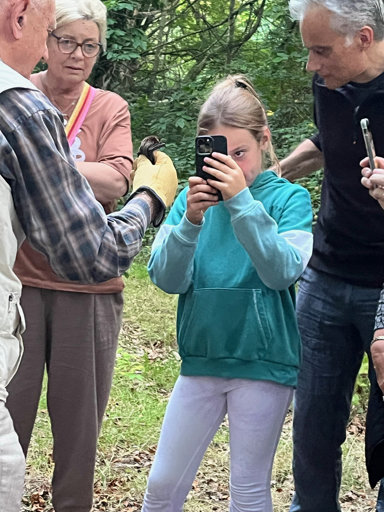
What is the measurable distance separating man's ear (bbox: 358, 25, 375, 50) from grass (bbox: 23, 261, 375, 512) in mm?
2266

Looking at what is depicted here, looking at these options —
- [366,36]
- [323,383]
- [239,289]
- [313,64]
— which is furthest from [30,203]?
[323,383]

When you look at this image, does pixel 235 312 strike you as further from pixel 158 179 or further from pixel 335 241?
pixel 335 241

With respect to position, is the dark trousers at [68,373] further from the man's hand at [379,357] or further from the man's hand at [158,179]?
the man's hand at [379,357]

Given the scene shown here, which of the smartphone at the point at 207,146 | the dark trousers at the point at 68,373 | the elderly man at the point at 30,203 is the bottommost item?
the dark trousers at the point at 68,373

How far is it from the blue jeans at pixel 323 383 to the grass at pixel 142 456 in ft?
2.52

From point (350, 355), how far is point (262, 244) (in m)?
0.91

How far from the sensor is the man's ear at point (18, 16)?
207cm

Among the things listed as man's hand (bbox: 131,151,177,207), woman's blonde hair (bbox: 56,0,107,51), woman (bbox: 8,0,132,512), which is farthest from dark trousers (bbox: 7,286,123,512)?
woman's blonde hair (bbox: 56,0,107,51)

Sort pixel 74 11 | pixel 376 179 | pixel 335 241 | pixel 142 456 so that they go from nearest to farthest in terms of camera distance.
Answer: pixel 376 179 → pixel 74 11 → pixel 335 241 → pixel 142 456

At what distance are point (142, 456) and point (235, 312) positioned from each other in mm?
2184

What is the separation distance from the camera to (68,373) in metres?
3.22

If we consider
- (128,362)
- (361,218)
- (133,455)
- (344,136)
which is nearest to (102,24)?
(344,136)

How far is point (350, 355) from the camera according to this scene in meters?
3.39

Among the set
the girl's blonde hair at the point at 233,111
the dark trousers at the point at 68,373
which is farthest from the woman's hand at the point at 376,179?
the dark trousers at the point at 68,373
